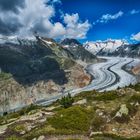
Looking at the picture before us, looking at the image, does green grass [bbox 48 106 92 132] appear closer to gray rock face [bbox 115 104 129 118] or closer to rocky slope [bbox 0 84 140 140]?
rocky slope [bbox 0 84 140 140]

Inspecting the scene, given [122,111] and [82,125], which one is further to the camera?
[122,111]

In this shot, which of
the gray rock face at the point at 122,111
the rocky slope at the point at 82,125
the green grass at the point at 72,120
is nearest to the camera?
the rocky slope at the point at 82,125

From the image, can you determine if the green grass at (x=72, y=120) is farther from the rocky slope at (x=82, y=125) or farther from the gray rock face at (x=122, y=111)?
the gray rock face at (x=122, y=111)

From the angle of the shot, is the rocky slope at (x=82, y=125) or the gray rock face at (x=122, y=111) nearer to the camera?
the rocky slope at (x=82, y=125)

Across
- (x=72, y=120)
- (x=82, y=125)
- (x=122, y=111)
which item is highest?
(x=122, y=111)

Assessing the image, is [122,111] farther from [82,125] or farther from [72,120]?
[72,120]

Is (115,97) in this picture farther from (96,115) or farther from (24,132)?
(24,132)

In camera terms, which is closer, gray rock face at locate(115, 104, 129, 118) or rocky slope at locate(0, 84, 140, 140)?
rocky slope at locate(0, 84, 140, 140)

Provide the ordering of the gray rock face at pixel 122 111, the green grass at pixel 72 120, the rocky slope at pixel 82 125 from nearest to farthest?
the rocky slope at pixel 82 125 → the green grass at pixel 72 120 → the gray rock face at pixel 122 111

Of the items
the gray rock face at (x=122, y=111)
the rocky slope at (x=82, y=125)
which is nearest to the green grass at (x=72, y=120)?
the rocky slope at (x=82, y=125)

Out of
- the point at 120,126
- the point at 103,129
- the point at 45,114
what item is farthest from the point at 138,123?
the point at 45,114

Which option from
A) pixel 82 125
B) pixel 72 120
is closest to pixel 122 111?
pixel 82 125

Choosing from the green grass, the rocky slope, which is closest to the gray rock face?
the rocky slope
